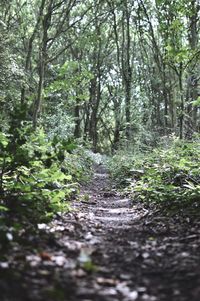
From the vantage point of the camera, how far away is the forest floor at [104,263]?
241cm

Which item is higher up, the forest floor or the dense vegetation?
the dense vegetation

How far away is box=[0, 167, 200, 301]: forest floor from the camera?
2.41m

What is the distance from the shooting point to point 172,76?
26.6 m

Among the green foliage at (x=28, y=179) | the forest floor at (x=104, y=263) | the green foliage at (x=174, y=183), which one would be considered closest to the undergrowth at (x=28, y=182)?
the green foliage at (x=28, y=179)

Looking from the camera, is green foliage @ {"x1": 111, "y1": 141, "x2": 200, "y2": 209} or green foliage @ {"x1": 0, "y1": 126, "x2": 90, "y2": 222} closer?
green foliage @ {"x1": 0, "y1": 126, "x2": 90, "y2": 222}

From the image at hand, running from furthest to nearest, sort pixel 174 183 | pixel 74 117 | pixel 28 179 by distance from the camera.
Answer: pixel 74 117, pixel 174 183, pixel 28 179

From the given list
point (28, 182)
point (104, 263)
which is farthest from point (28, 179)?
point (104, 263)

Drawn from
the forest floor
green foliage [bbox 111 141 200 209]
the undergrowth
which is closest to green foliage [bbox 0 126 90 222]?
the undergrowth

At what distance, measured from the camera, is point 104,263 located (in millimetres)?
3211

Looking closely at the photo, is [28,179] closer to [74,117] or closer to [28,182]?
[28,182]

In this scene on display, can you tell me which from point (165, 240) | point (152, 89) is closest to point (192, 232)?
point (165, 240)

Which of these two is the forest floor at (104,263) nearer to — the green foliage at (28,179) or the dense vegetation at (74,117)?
the green foliage at (28,179)

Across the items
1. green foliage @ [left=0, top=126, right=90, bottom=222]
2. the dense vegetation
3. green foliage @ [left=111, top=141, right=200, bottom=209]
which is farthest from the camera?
green foliage @ [left=111, top=141, right=200, bottom=209]

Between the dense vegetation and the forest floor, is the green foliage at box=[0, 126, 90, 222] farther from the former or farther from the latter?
the forest floor
